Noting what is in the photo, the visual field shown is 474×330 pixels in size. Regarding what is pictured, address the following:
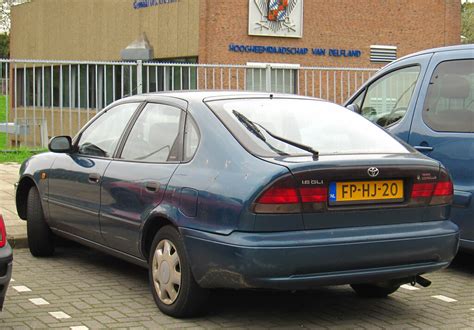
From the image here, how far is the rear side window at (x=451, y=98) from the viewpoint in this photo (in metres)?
7.12

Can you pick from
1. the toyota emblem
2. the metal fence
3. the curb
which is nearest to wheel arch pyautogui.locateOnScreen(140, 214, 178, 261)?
the toyota emblem

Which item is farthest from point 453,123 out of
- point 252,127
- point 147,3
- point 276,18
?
point 147,3

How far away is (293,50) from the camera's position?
29609 mm

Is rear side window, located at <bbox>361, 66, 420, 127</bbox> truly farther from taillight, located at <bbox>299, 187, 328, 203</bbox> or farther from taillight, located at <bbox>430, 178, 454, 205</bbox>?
taillight, located at <bbox>299, 187, 328, 203</bbox>

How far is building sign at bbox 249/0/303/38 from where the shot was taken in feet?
93.8

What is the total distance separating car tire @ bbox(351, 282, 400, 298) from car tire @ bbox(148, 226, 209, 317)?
1.40 m

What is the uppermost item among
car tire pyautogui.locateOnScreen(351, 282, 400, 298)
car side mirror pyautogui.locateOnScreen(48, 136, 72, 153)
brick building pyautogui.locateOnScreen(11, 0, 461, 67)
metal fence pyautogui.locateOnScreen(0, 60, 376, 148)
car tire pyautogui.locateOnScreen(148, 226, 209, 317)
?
brick building pyautogui.locateOnScreen(11, 0, 461, 67)

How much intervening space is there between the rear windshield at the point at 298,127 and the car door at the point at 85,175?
116 centimetres

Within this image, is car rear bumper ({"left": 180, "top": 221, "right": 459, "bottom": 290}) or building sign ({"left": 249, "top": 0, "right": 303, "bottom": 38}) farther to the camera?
building sign ({"left": 249, "top": 0, "right": 303, "bottom": 38})

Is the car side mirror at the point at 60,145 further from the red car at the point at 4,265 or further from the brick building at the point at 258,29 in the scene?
the brick building at the point at 258,29

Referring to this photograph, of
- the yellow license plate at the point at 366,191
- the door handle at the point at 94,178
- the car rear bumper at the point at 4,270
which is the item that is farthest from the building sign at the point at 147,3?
the car rear bumper at the point at 4,270

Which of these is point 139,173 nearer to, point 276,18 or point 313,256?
point 313,256

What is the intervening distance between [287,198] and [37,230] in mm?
3257

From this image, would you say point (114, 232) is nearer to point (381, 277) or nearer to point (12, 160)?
point (381, 277)
